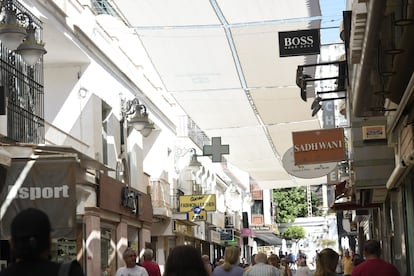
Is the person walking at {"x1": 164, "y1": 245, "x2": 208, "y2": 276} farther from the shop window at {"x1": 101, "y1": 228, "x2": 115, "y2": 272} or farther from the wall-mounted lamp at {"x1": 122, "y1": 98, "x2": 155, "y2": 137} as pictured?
the wall-mounted lamp at {"x1": 122, "y1": 98, "x2": 155, "y2": 137}

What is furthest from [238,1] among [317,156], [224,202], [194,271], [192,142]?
[224,202]

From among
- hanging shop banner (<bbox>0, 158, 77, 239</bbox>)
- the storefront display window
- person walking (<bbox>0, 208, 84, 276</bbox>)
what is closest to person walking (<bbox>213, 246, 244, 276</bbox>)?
hanging shop banner (<bbox>0, 158, 77, 239</bbox>)

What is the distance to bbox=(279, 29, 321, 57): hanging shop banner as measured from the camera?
14906 mm

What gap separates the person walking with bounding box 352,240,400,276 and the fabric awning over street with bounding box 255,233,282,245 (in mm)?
57670

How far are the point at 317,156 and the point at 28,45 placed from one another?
7.27m

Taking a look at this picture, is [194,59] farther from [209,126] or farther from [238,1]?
[209,126]

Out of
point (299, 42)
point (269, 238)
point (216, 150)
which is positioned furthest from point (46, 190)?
point (269, 238)

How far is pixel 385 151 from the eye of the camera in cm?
1465

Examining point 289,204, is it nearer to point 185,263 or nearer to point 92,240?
point 92,240

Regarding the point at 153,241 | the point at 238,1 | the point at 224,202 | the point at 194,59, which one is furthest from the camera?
the point at 224,202

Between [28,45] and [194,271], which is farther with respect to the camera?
[28,45]

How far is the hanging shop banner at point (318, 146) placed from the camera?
17625 mm

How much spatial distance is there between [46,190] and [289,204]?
6755cm

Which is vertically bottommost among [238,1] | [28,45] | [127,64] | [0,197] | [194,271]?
[194,271]
